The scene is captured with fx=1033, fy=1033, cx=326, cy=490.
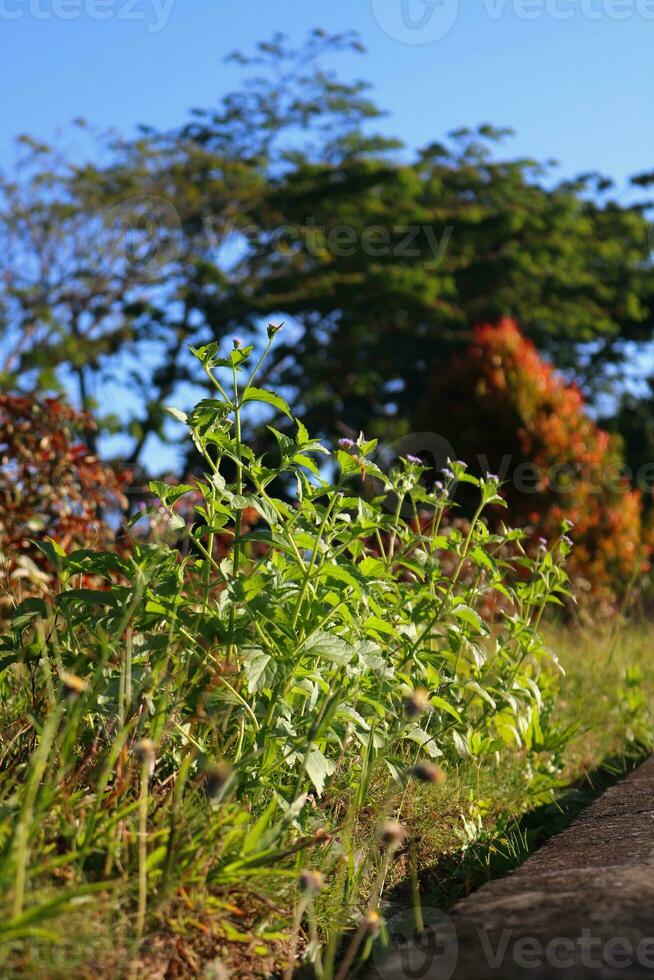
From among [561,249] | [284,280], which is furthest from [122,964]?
[561,249]

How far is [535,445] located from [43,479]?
4583 millimetres

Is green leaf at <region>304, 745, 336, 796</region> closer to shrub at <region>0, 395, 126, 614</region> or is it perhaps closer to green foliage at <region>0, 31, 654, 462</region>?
shrub at <region>0, 395, 126, 614</region>

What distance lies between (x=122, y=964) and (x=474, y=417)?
7418mm

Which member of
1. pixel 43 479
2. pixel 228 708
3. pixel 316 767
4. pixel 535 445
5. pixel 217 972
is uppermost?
pixel 535 445

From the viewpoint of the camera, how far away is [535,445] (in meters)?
8.74

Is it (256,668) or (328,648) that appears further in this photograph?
(328,648)

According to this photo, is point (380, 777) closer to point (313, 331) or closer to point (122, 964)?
point (122, 964)

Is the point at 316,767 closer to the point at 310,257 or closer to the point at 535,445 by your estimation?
the point at 535,445

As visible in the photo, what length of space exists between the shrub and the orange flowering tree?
3.77 meters

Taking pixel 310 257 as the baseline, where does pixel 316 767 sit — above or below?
below

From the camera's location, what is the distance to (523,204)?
2252cm

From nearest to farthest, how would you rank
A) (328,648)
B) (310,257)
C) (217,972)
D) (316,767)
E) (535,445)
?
(217,972), (316,767), (328,648), (535,445), (310,257)

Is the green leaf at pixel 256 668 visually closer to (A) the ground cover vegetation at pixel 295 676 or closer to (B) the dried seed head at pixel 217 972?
(A) the ground cover vegetation at pixel 295 676

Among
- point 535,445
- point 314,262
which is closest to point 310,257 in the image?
point 314,262
